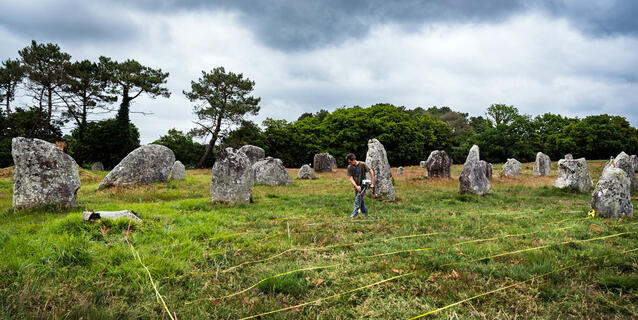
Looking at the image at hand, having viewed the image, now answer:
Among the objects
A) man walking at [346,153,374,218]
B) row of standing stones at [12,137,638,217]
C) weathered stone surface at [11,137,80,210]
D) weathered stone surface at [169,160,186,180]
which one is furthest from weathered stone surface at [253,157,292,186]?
weathered stone surface at [11,137,80,210]

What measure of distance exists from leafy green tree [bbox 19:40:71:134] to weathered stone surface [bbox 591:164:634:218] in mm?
42789

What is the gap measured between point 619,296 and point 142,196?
13.8 meters

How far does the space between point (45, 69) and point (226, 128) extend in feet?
62.3

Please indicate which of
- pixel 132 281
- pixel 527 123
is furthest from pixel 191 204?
pixel 527 123

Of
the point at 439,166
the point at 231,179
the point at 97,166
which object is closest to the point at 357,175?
the point at 231,179

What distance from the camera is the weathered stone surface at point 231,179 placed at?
10.5 metres

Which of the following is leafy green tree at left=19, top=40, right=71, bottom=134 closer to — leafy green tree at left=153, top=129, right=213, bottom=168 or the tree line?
the tree line

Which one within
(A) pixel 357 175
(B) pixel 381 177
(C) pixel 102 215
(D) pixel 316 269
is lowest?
(D) pixel 316 269

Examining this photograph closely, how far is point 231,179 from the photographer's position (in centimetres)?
1064

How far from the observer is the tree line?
104 ft

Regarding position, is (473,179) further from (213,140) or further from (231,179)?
(213,140)

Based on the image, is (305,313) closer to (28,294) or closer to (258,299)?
(258,299)

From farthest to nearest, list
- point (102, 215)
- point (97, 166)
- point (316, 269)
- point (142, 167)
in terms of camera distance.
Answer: point (97, 166) < point (142, 167) < point (102, 215) < point (316, 269)

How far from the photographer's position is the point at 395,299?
3.49 metres
